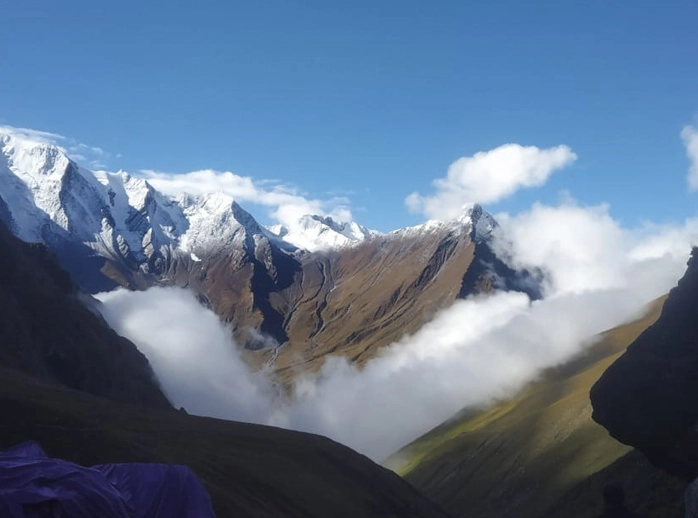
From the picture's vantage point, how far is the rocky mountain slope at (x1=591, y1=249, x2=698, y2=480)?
168 ft

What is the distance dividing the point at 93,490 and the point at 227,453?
73.0 meters

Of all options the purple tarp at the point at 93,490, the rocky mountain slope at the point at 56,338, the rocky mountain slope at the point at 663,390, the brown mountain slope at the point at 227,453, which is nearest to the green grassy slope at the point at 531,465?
the brown mountain slope at the point at 227,453

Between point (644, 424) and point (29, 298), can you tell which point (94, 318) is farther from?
point (644, 424)

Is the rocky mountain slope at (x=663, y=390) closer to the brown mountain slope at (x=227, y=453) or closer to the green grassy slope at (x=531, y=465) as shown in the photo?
the brown mountain slope at (x=227, y=453)

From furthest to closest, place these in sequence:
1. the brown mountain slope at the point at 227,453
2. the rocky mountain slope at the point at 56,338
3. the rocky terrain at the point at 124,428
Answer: the rocky mountain slope at the point at 56,338, the rocky terrain at the point at 124,428, the brown mountain slope at the point at 227,453

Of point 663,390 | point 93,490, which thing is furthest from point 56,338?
point 93,490

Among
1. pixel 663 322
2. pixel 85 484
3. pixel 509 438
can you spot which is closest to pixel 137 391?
pixel 509 438

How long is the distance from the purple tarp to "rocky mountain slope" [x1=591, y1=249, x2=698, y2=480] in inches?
1351

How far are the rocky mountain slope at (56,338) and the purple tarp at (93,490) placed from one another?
4208 inches

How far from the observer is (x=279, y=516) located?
75.9 meters

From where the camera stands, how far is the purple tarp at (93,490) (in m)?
26.4

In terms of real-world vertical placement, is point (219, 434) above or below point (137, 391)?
below

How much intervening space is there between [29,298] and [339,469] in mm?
85476

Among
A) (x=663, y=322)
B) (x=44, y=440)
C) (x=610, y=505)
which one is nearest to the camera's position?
(x=610, y=505)
